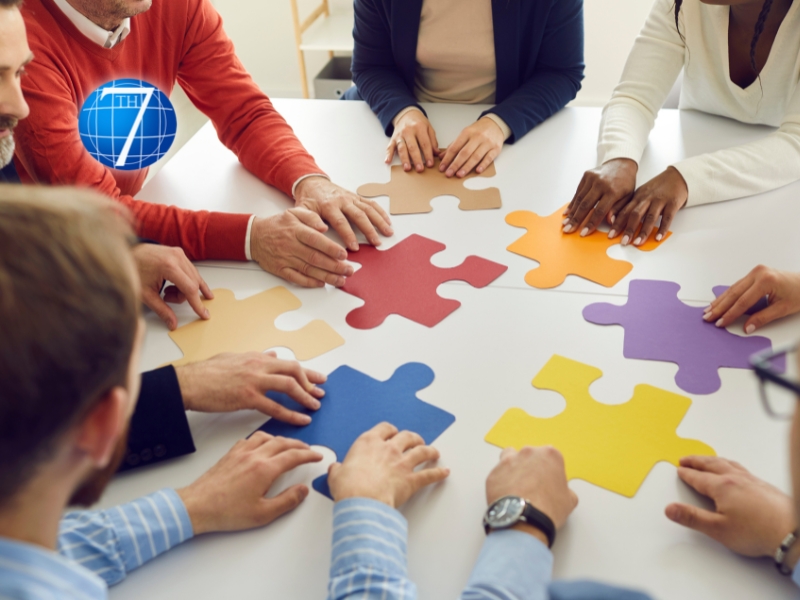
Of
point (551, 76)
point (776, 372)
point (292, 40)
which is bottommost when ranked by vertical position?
point (292, 40)

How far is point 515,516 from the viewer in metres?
0.84

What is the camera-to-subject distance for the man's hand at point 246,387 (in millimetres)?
1030

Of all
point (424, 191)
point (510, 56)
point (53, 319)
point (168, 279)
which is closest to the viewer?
point (53, 319)

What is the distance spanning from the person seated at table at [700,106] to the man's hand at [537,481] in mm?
607

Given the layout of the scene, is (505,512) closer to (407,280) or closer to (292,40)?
(407,280)

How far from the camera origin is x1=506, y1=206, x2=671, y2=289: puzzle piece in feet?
4.23

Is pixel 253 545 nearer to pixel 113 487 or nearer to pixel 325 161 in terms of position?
pixel 113 487

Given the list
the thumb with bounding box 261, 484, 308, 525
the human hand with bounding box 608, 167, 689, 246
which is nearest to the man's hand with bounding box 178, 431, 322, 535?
the thumb with bounding box 261, 484, 308, 525

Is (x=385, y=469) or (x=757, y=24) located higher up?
(x=757, y=24)

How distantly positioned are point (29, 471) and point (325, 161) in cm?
119

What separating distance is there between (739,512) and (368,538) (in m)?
0.44

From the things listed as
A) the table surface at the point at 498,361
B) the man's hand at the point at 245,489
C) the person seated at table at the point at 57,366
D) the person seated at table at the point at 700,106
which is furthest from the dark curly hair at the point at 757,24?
the person seated at table at the point at 57,366

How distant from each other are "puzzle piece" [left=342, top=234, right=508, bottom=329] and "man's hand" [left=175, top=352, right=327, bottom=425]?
19 centimetres

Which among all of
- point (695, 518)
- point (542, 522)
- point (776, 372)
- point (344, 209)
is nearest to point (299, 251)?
point (344, 209)
